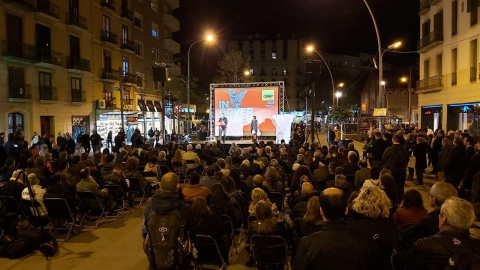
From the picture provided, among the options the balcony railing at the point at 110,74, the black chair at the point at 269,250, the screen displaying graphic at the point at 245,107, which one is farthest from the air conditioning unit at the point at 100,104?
the black chair at the point at 269,250

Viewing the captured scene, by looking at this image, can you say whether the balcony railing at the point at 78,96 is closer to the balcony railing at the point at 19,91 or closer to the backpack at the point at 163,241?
the balcony railing at the point at 19,91

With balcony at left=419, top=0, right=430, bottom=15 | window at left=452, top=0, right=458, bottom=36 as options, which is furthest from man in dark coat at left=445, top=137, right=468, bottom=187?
balcony at left=419, top=0, right=430, bottom=15

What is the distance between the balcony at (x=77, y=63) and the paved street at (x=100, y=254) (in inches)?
880

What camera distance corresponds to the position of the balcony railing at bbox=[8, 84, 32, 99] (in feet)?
69.3

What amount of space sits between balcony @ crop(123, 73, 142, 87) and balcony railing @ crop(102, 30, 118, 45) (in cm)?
336

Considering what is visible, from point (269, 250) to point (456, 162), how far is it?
6026 millimetres

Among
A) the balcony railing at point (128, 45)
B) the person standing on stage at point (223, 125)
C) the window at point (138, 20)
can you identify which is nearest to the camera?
the person standing on stage at point (223, 125)

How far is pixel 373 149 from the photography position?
32.8ft

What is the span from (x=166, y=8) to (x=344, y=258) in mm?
45595

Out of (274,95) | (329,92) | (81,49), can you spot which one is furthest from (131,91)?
(329,92)

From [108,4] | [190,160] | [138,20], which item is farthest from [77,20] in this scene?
[190,160]

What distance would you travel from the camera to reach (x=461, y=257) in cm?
243

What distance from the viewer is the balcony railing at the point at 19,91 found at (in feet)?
69.3

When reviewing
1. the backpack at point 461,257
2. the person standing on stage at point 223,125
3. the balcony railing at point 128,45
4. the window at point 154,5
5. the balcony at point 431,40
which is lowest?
the backpack at point 461,257
